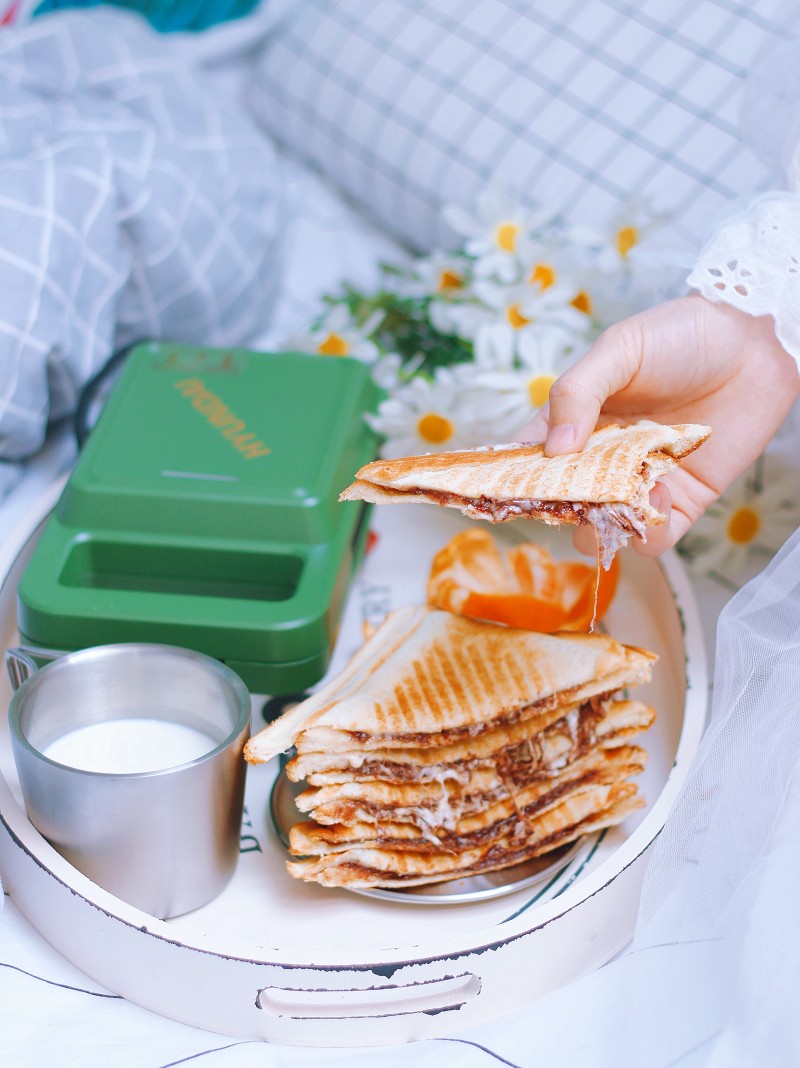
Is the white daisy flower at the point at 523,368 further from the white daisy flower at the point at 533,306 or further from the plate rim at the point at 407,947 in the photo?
the plate rim at the point at 407,947

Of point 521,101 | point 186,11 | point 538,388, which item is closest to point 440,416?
point 538,388

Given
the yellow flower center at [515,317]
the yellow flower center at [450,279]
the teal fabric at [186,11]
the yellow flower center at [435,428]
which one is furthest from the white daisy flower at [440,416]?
the teal fabric at [186,11]

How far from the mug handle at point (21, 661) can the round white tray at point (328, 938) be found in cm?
7

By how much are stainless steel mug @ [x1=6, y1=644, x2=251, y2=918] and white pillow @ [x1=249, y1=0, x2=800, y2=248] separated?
86 centimetres

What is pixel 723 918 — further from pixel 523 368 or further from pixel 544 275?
pixel 544 275

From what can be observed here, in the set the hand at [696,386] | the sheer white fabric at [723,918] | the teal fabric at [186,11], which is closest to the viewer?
the sheer white fabric at [723,918]

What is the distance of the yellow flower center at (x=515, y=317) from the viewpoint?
1.34 meters

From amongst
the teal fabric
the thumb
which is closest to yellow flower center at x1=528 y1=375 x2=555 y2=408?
the thumb

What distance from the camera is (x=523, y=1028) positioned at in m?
0.82

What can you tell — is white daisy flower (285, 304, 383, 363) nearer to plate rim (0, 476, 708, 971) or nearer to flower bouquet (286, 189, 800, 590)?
flower bouquet (286, 189, 800, 590)

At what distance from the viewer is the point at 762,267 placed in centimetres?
104

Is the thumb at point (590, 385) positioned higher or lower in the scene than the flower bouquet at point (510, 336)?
higher

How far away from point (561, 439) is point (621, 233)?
0.63 metres

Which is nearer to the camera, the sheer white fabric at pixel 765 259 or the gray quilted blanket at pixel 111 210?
the sheer white fabric at pixel 765 259
